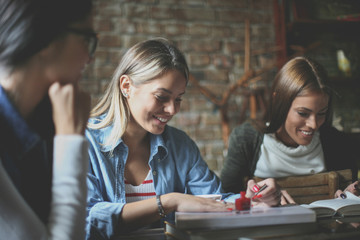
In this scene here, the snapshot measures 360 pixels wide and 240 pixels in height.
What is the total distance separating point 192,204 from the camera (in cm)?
95

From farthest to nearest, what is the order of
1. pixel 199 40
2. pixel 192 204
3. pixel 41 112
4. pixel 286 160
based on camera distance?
1. pixel 199 40
2. pixel 286 160
3. pixel 192 204
4. pixel 41 112

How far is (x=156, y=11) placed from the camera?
262cm

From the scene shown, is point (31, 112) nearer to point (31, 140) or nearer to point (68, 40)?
point (31, 140)

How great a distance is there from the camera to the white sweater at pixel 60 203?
69cm

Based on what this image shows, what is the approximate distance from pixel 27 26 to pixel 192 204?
60cm

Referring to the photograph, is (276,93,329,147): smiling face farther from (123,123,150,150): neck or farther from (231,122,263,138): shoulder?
(123,123,150,150): neck

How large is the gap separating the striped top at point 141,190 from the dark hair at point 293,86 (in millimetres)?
771

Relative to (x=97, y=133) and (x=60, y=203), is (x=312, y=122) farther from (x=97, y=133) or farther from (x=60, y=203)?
(x=60, y=203)

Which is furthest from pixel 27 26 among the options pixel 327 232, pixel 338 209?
pixel 338 209

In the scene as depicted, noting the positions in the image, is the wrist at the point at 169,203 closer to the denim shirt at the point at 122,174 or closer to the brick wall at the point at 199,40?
the denim shirt at the point at 122,174

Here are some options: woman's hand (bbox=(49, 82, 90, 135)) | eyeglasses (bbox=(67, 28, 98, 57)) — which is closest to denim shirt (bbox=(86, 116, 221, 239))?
woman's hand (bbox=(49, 82, 90, 135))

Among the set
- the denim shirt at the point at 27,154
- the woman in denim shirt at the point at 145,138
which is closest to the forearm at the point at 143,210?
the woman in denim shirt at the point at 145,138

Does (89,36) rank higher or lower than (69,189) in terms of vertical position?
higher

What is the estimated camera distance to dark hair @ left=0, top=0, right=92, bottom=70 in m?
0.72
